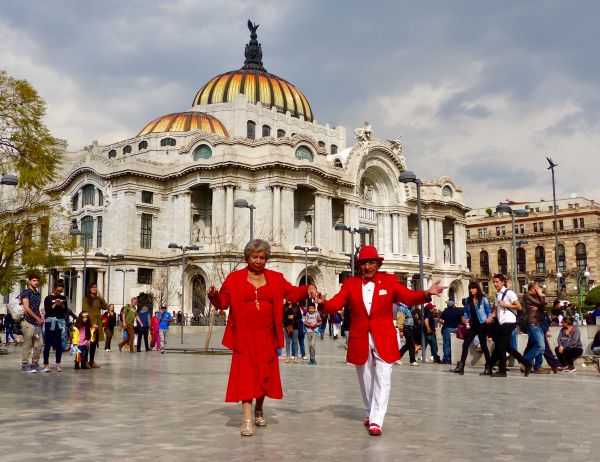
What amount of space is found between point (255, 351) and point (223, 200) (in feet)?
147

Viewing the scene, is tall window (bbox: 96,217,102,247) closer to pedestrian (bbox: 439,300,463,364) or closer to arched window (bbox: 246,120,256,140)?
arched window (bbox: 246,120,256,140)

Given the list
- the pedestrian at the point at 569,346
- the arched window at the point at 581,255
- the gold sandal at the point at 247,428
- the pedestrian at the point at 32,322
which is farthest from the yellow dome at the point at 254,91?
the gold sandal at the point at 247,428

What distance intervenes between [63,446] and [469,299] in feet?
32.3

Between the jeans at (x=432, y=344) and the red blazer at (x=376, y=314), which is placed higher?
the red blazer at (x=376, y=314)

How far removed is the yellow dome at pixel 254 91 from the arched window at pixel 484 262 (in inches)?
1400

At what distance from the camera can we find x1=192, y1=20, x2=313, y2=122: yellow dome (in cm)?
6612

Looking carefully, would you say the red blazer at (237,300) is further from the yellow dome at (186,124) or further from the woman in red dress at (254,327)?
the yellow dome at (186,124)

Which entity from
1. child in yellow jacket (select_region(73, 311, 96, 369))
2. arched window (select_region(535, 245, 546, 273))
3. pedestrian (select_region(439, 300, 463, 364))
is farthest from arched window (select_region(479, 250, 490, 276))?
child in yellow jacket (select_region(73, 311, 96, 369))

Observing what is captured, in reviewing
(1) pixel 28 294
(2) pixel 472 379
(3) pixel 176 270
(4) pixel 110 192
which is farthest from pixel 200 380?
(4) pixel 110 192

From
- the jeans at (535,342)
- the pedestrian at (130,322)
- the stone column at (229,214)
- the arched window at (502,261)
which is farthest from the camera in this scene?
the arched window at (502,261)

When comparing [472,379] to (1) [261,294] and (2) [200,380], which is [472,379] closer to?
(2) [200,380]

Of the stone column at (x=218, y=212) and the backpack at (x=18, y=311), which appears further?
the stone column at (x=218, y=212)

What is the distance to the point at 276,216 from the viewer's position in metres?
50.6

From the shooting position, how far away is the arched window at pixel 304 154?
52.9 meters
